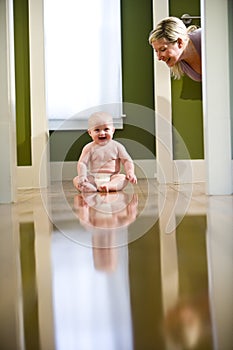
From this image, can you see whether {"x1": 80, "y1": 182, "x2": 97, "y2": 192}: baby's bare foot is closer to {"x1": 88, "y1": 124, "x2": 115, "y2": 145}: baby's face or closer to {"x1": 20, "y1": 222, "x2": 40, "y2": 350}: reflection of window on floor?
{"x1": 88, "y1": 124, "x2": 115, "y2": 145}: baby's face

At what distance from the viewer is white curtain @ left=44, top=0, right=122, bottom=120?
2.95 meters

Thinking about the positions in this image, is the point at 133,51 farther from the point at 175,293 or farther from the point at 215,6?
the point at 175,293

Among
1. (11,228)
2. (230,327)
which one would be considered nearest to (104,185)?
(11,228)

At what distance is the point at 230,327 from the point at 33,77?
7.84ft

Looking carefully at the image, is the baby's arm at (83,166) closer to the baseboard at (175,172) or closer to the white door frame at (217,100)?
the baseboard at (175,172)

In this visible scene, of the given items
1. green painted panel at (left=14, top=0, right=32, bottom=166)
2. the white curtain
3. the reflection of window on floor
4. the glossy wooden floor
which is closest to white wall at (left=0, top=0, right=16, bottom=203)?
the glossy wooden floor

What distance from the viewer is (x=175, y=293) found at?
0.38 meters

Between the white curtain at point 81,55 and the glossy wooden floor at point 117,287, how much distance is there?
85.6 inches

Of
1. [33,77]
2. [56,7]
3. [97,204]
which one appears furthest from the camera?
[56,7]

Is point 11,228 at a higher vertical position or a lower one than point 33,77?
lower

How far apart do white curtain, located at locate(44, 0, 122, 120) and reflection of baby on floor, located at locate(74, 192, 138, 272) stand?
1.63 metres

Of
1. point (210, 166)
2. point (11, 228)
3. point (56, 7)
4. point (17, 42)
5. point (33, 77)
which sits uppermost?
point (56, 7)

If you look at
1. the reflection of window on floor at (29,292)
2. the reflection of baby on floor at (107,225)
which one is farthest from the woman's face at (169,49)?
the reflection of window on floor at (29,292)

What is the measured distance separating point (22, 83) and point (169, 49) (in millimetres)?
906
